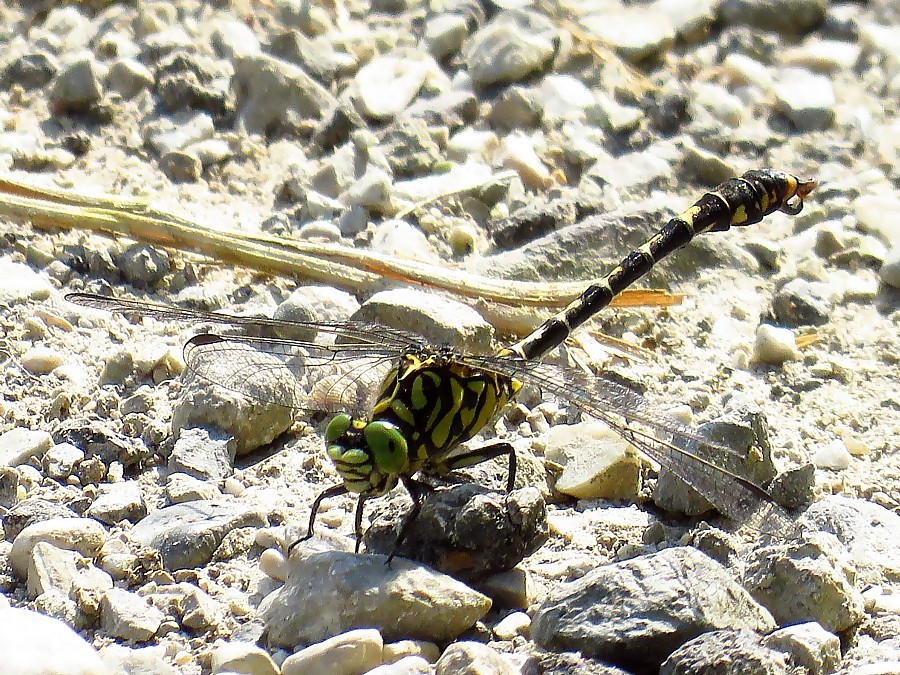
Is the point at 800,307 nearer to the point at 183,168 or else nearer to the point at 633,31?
the point at 633,31

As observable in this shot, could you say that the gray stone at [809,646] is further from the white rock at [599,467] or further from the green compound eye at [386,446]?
the green compound eye at [386,446]

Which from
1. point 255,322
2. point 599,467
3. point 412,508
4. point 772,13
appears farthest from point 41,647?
point 772,13

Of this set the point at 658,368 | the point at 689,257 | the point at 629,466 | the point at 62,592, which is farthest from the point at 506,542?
the point at 689,257

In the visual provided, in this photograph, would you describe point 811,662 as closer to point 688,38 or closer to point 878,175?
point 878,175

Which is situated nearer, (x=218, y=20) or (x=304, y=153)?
(x=304, y=153)

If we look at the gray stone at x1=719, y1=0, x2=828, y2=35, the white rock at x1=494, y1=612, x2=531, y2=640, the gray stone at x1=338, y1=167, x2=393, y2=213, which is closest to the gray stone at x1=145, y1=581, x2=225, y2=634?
the white rock at x1=494, y1=612, x2=531, y2=640

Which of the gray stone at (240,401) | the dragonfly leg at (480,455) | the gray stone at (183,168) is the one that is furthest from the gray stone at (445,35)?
the dragonfly leg at (480,455)
